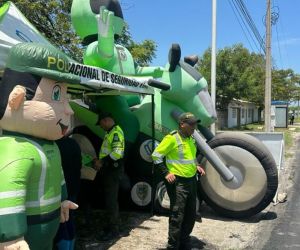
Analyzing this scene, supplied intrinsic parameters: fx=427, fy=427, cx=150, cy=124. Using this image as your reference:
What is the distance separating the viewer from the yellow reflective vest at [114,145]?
5590mm

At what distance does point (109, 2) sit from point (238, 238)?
431 centimetres

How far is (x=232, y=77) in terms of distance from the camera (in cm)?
3309

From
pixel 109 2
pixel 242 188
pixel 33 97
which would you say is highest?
pixel 109 2

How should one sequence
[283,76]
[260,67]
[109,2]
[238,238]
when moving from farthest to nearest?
[283,76] → [260,67] → [109,2] → [238,238]


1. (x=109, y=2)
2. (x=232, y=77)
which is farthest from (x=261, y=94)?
(x=109, y=2)

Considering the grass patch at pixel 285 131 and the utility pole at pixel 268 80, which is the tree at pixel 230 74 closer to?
the grass patch at pixel 285 131

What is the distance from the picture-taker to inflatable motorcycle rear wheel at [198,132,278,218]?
6.67 meters

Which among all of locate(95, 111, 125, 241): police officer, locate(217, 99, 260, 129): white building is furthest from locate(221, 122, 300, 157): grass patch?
locate(95, 111, 125, 241): police officer

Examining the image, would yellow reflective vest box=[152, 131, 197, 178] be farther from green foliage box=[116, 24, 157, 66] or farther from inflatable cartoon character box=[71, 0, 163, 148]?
green foliage box=[116, 24, 157, 66]

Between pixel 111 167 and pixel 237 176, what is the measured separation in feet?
7.30

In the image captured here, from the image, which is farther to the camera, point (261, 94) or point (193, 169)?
point (261, 94)

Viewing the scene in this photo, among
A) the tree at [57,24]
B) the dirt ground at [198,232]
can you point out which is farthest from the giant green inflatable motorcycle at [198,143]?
the tree at [57,24]

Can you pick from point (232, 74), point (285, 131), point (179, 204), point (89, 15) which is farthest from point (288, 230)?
point (285, 131)

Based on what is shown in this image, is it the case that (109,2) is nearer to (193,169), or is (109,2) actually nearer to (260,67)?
(193,169)
